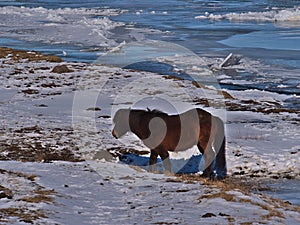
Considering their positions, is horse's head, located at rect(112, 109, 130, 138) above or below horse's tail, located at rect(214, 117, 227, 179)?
above

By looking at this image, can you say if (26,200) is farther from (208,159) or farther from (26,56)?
(26,56)

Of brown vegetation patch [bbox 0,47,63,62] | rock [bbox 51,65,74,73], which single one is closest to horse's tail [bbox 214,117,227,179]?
rock [bbox 51,65,74,73]

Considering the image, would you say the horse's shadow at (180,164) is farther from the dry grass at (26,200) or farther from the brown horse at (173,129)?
the dry grass at (26,200)

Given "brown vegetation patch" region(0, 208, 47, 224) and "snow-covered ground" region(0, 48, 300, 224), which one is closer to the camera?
"brown vegetation patch" region(0, 208, 47, 224)

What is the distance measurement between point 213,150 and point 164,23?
150ft

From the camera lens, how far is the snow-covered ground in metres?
8.66

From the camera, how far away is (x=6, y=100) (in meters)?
21.7

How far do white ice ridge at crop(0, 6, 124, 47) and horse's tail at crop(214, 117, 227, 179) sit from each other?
31.3 m

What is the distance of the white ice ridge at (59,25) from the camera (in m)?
47.2

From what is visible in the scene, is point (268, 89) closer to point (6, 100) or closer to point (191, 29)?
point (6, 100)

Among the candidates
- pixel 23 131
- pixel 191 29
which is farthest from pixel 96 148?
pixel 191 29

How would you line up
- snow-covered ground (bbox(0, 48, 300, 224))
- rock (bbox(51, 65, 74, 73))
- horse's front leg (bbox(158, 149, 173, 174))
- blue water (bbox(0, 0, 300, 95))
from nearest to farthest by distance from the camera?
snow-covered ground (bbox(0, 48, 300, 224))
horse's front leg (bbox(158, 149, 173, 174))
rock (bbox(51, 65, 74, 73))
blue water (bbox(0, 0, 300, 95))

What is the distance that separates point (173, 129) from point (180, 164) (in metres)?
2.07

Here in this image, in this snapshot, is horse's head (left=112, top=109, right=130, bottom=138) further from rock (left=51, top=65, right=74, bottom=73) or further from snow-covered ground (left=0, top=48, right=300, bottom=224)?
rock (left=51, top=65, right=74, bottom=73)
